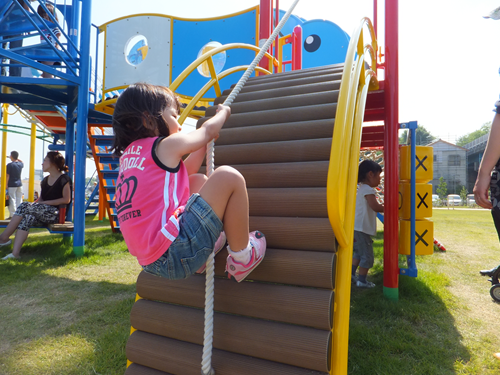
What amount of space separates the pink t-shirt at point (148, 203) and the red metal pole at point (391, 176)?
95.6 inches

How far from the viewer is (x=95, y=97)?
20.5ft

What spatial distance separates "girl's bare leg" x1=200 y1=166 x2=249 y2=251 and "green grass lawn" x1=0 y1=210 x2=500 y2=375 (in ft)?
4.17

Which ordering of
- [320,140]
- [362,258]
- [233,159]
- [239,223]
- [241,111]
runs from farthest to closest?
[362,258], [241,111], [233,159], [320,140], [239,223]

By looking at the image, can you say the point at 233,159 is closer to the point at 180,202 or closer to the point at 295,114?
the point at 295,114

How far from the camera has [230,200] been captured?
65.5 inches

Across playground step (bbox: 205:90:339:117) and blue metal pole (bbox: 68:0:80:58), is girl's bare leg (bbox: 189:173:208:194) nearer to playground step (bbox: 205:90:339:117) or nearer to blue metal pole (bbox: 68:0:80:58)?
playground step (bbox: 205:90:339:117)

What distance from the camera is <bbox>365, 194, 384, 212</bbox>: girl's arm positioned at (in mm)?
3690

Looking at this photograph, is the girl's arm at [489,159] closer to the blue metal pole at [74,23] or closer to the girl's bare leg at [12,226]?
the girl's bare leg at [12,226]

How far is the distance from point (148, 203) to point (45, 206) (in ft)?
14.6

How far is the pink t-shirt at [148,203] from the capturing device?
156cm

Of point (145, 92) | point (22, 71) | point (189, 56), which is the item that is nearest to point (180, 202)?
point (145, 92)

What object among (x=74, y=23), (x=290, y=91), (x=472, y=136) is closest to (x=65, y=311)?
(x=290, y=91)

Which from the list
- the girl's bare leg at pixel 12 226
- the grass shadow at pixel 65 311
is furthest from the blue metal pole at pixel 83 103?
the grass shadow at pixel 65 311

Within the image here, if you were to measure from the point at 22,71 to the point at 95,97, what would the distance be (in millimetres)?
1387
